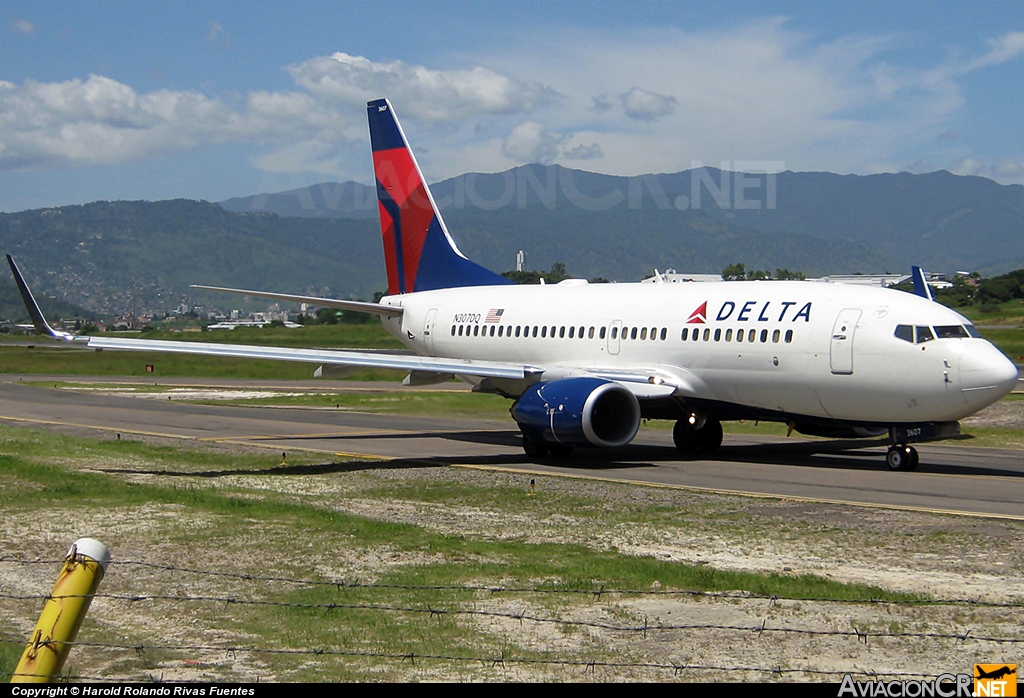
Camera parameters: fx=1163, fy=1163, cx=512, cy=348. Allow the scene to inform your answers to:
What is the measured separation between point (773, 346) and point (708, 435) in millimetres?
4538

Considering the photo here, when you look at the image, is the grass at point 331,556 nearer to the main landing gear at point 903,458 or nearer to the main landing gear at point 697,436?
the main landing gear at point 903,458

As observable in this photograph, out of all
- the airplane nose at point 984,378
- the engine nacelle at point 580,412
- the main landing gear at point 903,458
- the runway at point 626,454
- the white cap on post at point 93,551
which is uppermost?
the airplane nose at point 984,378

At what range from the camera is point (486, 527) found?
60.1 feet

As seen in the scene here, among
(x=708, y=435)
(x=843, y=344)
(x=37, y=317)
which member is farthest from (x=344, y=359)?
(x=843, y=344)

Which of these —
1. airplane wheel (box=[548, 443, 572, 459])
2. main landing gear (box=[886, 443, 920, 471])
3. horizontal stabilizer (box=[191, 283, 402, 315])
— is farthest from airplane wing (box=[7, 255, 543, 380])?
main landing gear (box=[886, 443, 920, 471])

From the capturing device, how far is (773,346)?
83.4 ft

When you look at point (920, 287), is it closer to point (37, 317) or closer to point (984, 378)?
point (984, 378)

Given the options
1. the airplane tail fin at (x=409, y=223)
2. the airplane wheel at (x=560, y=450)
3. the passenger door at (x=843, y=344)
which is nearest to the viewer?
the passenger door at (x=843, y=344)

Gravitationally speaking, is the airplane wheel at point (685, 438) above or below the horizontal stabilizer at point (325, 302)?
below

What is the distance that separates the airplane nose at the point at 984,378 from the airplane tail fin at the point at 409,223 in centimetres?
1678

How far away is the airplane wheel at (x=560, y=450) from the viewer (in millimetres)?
27658

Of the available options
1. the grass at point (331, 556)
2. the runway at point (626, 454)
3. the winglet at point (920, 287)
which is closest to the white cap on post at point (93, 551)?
the grass at point (331, 556)

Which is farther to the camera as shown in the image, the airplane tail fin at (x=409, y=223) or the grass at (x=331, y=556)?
the airplane tail fin at (x=409, y=223)

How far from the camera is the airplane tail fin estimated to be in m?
36.8
